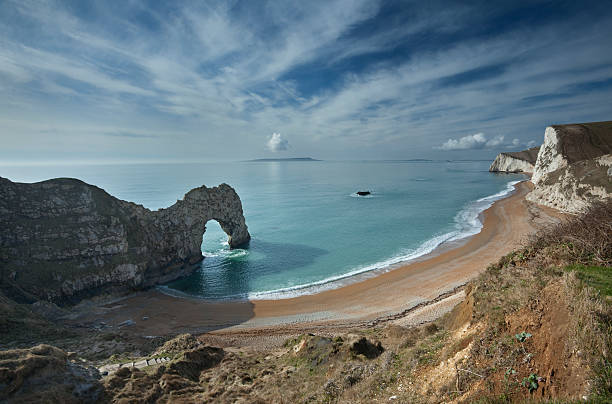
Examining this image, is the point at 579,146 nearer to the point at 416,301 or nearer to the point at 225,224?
the point at 416,301

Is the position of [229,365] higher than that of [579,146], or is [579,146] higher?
[579,146]

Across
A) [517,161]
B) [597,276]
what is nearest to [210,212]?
[597,276]

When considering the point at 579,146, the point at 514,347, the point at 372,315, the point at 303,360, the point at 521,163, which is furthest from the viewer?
the point at 521,163

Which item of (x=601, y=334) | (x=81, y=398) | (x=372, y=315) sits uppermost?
(x=601, y=334)

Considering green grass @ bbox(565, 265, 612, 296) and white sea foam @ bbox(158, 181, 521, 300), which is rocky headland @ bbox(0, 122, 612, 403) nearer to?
green grass @ bbox(565, 265, 612, 296)

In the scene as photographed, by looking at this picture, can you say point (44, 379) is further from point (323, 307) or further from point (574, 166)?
point (574, 166)

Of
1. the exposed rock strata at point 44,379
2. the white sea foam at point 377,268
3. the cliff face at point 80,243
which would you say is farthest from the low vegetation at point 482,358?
the cliff face at point 80,243

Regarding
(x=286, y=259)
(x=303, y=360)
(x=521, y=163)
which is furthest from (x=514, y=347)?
(x=521, y=163)

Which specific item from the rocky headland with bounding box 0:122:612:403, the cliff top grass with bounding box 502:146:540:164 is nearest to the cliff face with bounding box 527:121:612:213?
the rocky headland with bounding box 0:122:612:403
